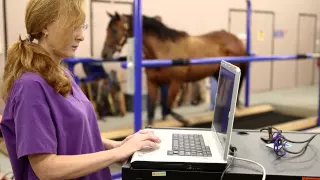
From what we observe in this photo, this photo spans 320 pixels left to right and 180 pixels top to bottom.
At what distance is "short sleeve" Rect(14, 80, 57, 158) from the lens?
978 mm

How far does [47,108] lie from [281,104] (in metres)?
6.09

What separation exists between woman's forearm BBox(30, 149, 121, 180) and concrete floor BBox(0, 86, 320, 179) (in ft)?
7.48

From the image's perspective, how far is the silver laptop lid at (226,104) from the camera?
98cm

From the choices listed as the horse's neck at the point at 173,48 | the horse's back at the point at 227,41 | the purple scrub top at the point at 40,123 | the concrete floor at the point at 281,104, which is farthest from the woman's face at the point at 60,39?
the horse's back at the point at 227,41

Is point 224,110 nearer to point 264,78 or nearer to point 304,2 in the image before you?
point 264,78

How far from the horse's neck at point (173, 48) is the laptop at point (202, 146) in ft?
10.4

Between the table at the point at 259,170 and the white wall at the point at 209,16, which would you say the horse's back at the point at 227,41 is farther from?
the table at the point at 259,170

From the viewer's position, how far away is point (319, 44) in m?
9.01

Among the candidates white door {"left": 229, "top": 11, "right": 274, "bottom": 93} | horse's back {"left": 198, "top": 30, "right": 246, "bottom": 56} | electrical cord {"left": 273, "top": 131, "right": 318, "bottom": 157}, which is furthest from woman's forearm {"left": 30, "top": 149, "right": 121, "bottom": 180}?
white door {"left": 229, "top": 11, "right": 274, "bottom": 93}

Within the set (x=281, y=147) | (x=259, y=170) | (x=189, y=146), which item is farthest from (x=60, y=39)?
(x=281, y=147)

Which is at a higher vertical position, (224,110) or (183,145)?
(224,110)

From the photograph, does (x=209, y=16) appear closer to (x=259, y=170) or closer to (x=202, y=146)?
(x=202, y=146)

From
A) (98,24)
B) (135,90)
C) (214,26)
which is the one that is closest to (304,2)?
(214,26)

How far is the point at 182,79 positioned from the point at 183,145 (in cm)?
350
